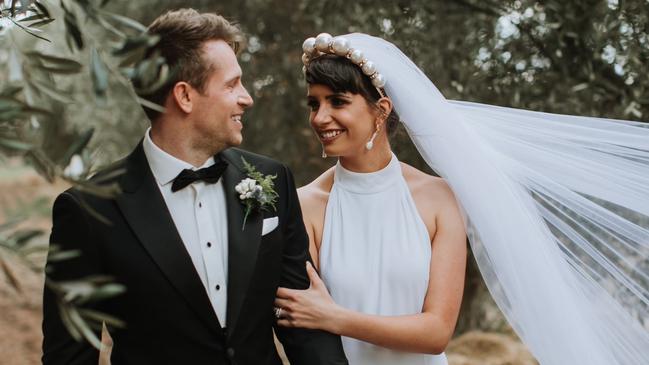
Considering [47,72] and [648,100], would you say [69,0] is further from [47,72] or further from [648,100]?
[648,100]

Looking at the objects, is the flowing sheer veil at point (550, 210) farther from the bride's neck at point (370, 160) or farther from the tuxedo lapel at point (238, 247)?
the tuxedo lapel at point (238, 247)

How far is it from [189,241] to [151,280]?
0.20 m

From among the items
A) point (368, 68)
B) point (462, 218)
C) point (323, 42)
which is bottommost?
point (462, 218)

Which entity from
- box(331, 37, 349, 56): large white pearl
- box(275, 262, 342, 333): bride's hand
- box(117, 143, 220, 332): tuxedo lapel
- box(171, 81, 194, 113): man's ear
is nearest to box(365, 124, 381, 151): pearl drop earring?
box(331, 37, 349, 56): large white pearl

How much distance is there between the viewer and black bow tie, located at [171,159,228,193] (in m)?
2.83

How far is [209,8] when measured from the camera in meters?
7.98

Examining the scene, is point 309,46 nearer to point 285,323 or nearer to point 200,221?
point 200,221

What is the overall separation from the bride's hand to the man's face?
62 centimetres

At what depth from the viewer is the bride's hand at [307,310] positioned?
3.04 meters

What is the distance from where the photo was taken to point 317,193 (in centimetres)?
381

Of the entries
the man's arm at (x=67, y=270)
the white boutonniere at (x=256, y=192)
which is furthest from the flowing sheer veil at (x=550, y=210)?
the man's arm at (x=67, y=270)

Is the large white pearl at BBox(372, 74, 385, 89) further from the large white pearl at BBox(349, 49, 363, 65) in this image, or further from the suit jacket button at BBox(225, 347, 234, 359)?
the suit jacket button at BBox(225, 347, 234, 359)

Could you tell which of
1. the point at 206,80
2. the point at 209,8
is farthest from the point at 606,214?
the point at 209,8

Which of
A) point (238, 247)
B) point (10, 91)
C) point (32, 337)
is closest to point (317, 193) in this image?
point (238, 247)
